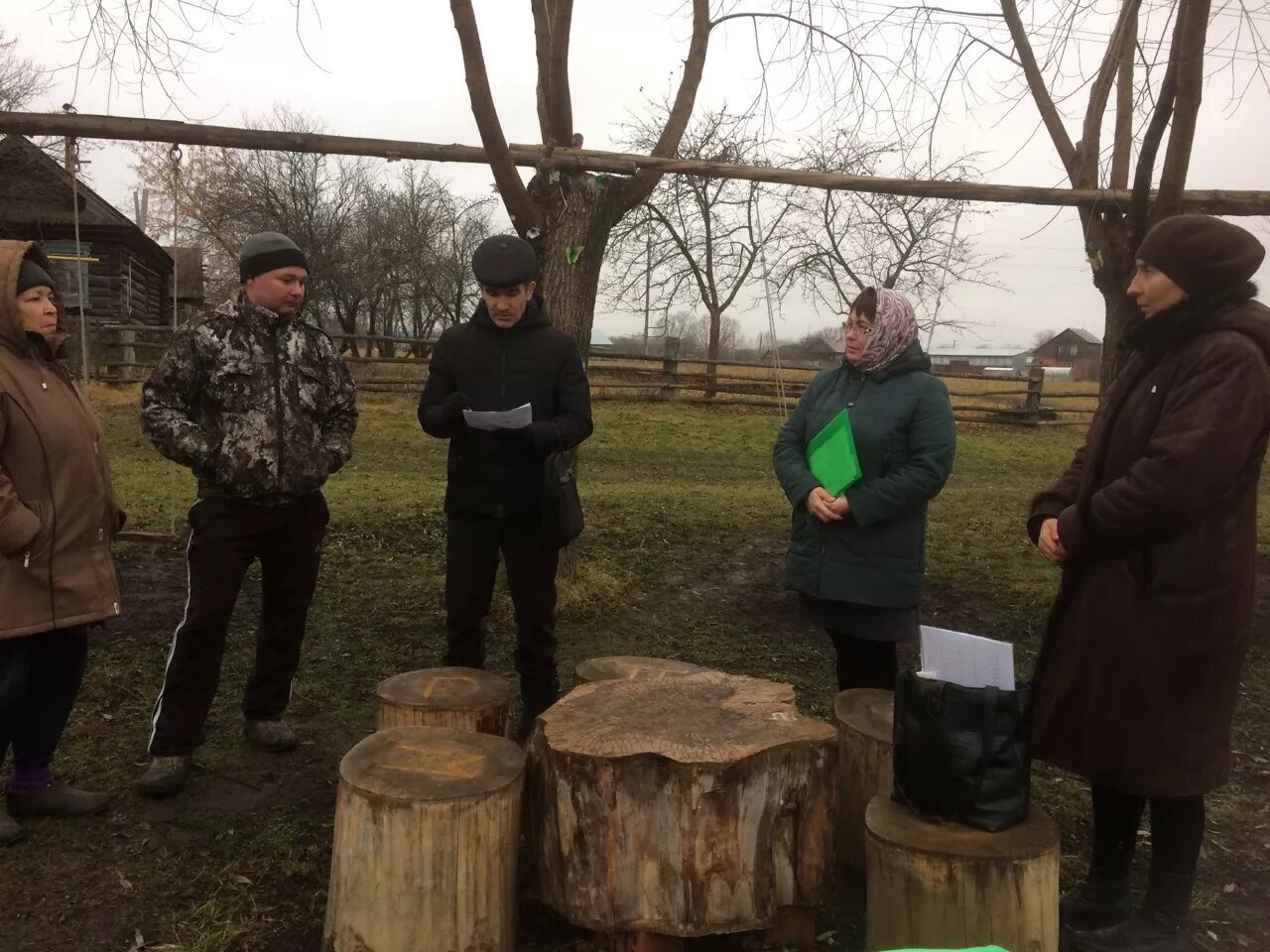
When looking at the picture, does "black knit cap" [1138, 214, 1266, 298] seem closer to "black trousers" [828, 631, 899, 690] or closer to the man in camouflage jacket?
"black trousers" [828, 631, 899, 690]

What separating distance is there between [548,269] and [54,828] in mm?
3502

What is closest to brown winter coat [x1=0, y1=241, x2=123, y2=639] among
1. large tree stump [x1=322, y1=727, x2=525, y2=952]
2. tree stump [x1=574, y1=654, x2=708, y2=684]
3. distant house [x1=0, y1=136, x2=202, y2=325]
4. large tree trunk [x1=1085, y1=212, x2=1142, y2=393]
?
large tree stump [x1=322, y1=727, x2=525, y2=952]

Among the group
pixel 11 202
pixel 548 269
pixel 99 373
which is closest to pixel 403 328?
pixel 99 373

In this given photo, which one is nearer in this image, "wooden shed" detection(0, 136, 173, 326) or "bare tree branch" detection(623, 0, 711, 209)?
"bare tree branch" detection(623, 0, 711, 209)

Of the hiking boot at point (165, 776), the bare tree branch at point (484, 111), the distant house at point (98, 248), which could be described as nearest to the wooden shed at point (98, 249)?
the distant house at point (98, 248)

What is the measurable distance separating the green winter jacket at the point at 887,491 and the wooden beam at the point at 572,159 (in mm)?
1923

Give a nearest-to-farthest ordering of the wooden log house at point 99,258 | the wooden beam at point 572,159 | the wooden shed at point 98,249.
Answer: the wooden beam at point 572,159
the wooden log house at point 99,258
the wooden shed at point 98,249

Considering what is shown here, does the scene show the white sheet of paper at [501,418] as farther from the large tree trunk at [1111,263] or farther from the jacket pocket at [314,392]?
the large tree trunk at [1111,263]

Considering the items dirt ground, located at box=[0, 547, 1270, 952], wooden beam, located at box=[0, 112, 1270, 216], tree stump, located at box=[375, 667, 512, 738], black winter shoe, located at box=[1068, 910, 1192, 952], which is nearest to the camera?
black winter shoe, located at box=[1068, 910, 1192, 952]

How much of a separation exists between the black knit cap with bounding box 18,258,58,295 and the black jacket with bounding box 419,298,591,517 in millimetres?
1252

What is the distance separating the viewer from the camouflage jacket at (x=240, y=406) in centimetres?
327

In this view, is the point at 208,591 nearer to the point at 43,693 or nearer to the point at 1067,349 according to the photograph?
the point at 43,693

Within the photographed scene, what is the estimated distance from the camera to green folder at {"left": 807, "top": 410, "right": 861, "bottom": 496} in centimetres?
322

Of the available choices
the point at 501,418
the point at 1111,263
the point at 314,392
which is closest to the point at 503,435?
the point at 501,418
